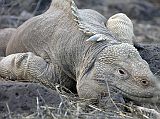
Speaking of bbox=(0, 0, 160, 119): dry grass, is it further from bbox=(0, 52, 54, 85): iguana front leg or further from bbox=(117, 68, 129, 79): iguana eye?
bbox=(0, 52, 54, 85): iguana front leg

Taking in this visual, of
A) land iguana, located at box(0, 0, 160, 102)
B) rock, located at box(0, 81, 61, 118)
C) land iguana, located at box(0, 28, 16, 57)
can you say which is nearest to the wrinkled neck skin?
land iguana, located at box(0, 0, 160, 102)

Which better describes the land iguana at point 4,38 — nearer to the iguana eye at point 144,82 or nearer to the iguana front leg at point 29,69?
Result: the iguana front leg at point 29,69

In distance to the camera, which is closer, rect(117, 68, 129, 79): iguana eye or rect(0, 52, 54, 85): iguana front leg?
rect(117, 68, 129, 79): iguana eye

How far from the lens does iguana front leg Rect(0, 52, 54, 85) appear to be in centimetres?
759

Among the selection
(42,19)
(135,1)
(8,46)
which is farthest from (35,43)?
(135,1)

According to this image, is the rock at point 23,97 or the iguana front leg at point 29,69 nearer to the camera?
the rock at point 23,97

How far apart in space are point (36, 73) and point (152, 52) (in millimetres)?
1542

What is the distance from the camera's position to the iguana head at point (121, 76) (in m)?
6.54

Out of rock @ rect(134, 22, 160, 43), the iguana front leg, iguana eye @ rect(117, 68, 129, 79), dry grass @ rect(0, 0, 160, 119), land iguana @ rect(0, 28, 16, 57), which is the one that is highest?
iguana eye @ rect(117, 68, 129, 79)

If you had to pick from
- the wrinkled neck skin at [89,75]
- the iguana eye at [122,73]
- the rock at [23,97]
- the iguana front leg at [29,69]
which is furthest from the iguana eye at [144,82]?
the iguana front leg at [29,69]

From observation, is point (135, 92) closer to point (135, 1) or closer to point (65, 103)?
point (65, 103)

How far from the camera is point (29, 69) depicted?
25.0 feet

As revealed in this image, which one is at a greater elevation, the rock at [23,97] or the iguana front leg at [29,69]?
the rock at [23,97]

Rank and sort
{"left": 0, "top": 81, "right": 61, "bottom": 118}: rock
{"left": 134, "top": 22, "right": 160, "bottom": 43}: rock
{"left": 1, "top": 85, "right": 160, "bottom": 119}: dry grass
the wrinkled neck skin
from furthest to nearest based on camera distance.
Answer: {"left": 134, "top": 22, "right": 160, "bottom": 43}: rock → the wrinkled neck skin → {"left": 0, "top": 81, "right": 61, "bottom": 118}: rock → {"left": 1, "top": 85, "right": 160, "bottom": 119}: dry grass
